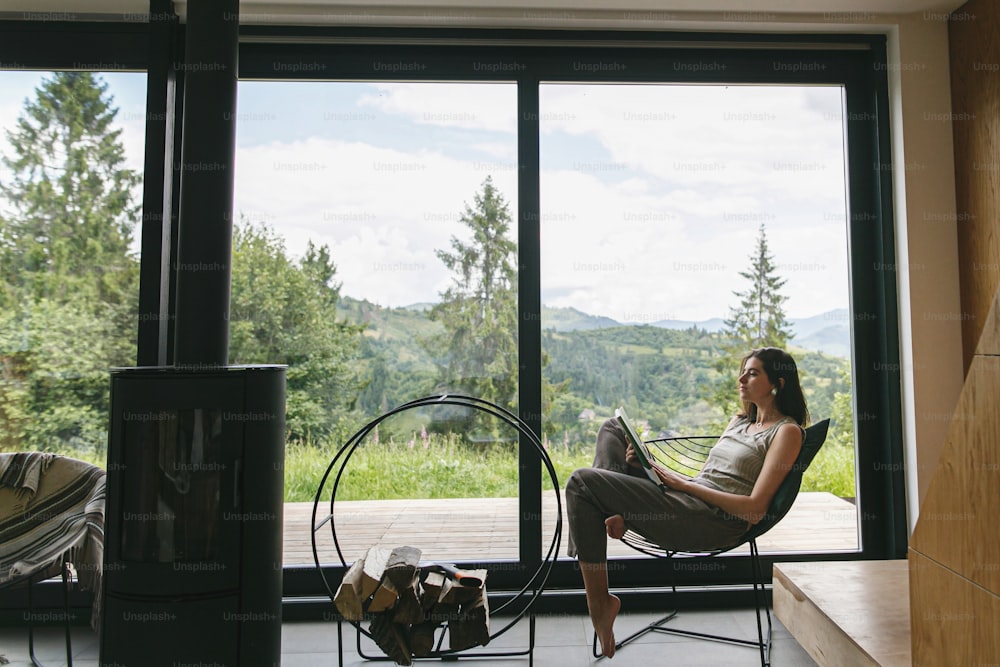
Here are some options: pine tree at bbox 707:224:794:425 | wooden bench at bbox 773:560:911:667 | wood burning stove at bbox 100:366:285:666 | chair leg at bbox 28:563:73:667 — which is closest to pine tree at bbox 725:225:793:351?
pine tree at bbox 707:224:794:425

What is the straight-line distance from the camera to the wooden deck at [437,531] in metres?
2.85

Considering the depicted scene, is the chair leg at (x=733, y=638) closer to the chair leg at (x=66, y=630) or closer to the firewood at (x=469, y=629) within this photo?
the firewood at (x=469, y=629)

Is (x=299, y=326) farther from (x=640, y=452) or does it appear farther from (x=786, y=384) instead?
(x=786, y=384)

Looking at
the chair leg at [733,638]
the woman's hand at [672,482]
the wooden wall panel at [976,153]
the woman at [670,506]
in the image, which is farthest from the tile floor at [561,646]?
the wooden wall panel at [976,153]

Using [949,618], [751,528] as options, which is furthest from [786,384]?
[949,618]

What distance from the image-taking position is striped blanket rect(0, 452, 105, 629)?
6.86ft

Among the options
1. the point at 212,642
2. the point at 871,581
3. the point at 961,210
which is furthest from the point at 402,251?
the point at 961,210

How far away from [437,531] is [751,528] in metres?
1.36

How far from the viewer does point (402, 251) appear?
2.91 m

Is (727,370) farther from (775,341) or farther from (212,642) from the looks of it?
(212,642)

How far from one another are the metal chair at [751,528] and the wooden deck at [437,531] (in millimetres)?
418

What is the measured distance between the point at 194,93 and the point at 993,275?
317 centimetres

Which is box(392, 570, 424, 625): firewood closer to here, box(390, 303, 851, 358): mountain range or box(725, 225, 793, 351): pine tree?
box(390, 303, 851, 358): mountain range

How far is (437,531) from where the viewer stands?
2883mm
